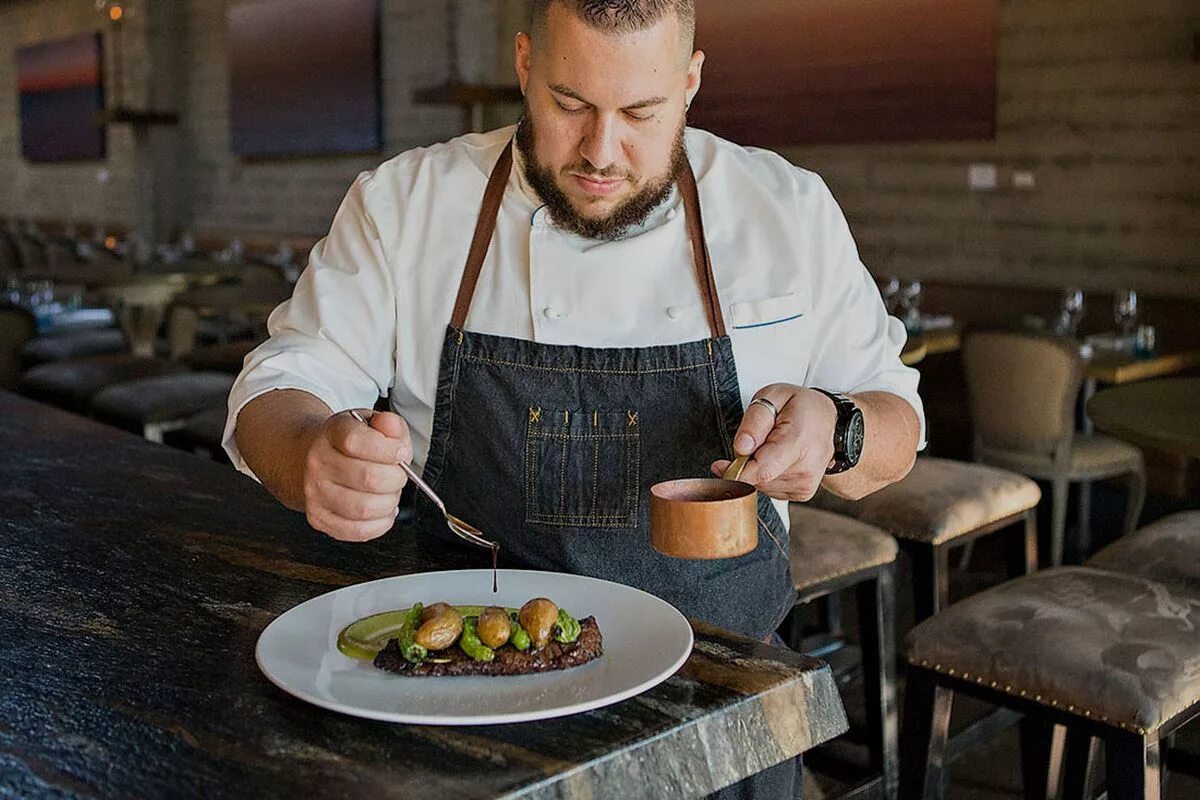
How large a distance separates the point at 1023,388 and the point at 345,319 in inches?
122

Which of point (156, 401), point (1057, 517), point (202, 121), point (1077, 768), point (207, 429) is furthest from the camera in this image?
point (202, 121)

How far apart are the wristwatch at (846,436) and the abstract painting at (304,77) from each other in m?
8.19

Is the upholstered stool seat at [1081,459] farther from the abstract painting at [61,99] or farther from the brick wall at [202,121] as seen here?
the abstract painting at [61,99]

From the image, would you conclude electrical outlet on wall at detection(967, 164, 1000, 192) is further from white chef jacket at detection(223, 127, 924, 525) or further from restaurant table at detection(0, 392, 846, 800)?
restaurant table at detection(0, 392, 846, 800)

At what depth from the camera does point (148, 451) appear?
2080 mm

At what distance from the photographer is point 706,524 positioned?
4.19 feet

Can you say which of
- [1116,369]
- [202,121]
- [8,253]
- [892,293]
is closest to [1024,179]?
[892,293]

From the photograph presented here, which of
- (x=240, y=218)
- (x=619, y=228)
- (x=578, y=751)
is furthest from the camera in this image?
(x=240, y=218)

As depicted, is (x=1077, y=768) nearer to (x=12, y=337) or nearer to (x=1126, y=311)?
(x=1126, y=311)

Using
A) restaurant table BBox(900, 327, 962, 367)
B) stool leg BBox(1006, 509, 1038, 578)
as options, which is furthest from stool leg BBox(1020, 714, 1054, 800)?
restaurant table BBox(900, 327, 962, 367)

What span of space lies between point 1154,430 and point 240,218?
9544mm

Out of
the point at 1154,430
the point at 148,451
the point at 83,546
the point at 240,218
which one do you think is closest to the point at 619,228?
the point at 83,546

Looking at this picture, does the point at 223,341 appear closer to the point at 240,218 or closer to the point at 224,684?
the point at 240,218

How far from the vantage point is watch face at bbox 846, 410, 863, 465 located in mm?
1488
